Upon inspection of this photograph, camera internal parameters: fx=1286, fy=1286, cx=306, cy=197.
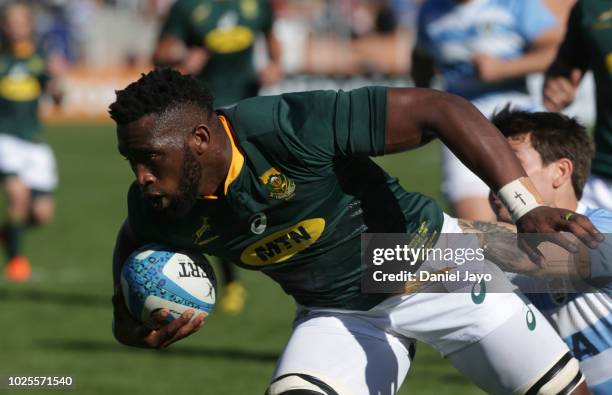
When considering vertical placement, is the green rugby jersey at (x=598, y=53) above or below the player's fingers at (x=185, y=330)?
above

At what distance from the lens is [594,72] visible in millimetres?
6613

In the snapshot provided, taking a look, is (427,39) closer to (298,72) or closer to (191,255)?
(191,255)

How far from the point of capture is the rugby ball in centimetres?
479

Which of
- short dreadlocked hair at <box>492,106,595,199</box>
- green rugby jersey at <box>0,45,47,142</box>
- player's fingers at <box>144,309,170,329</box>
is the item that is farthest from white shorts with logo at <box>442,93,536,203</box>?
green rugby jersey at <box>0,45,47,142</box>

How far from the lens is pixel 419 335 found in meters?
4.97

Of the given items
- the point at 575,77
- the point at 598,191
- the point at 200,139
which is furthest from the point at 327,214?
the point at 598,191

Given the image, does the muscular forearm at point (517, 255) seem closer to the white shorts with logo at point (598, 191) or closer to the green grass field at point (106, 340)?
the white shorts with logo at point (598, 191)

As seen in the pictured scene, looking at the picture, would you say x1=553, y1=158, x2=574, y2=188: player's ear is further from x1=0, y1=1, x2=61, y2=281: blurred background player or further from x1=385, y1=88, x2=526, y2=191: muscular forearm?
x1=0, y1=1, x2=61, y2=281: blurred background player

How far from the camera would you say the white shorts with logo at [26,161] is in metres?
13.0

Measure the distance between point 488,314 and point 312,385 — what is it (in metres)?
0.72

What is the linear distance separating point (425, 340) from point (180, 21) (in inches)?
261

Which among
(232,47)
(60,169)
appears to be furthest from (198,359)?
(60,169)

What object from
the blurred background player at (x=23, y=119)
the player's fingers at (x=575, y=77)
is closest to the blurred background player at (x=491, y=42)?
the player's fingers at (x=575, y=77)

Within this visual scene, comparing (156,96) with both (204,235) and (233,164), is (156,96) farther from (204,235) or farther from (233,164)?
(204,235)
